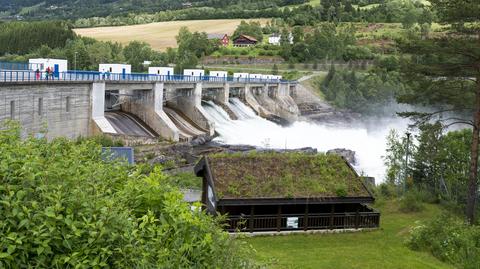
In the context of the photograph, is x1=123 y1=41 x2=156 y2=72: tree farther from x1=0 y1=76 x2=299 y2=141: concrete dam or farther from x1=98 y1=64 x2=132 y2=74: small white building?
x1=98 y1=64 x2=132 y2=74: small white building

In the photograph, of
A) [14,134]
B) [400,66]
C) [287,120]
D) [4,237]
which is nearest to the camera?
[4,237]

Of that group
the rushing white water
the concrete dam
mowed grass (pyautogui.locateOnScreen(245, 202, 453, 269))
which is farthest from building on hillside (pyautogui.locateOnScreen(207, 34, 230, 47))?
mowed grass (pyautogui.locateOnScreen(245, 202, 453, 269))

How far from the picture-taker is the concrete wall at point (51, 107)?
34.2 meters

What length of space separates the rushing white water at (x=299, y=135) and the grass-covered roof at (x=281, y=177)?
23714 millimetres

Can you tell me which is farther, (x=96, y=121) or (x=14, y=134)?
(x=96, y=121)

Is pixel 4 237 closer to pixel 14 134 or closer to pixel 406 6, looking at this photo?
pixel 14 134

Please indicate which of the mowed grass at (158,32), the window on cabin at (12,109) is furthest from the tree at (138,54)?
the window on cabin at (12,109)

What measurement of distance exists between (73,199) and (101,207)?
38 centimetres

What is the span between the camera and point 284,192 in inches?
895

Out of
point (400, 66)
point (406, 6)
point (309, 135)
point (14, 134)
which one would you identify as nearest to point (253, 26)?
point (406, 6)

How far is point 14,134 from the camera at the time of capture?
9023 millimetres

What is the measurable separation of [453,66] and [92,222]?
2143 cm

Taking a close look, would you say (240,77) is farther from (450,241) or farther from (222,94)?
(450,241)

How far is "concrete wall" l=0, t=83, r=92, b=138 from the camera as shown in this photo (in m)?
34.2
